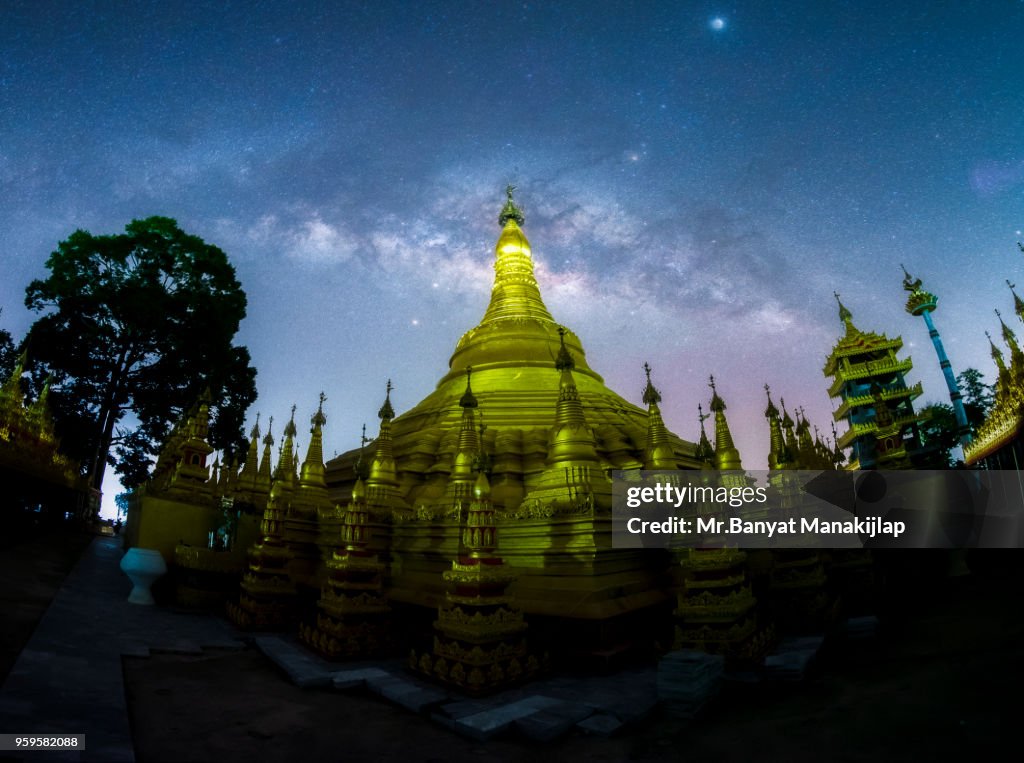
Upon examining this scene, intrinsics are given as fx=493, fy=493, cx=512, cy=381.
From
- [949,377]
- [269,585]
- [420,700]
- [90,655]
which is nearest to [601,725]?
[420,700]

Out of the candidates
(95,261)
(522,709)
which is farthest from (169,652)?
(95,261)

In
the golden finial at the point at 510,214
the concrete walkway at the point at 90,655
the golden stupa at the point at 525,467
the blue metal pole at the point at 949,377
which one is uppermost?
the golden finial at the point at 510,214

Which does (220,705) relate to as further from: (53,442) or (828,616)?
(53,442)

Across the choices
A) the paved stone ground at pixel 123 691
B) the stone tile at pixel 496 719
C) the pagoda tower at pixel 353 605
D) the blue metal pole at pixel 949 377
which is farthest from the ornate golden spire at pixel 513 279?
the blue metal pole at pixel 949 377

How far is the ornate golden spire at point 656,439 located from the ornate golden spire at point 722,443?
1.67 metres

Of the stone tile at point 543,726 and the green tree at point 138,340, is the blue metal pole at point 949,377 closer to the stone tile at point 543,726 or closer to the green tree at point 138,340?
the stone tile at point 543,726

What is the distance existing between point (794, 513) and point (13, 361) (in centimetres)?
2895

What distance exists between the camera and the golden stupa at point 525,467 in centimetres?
944

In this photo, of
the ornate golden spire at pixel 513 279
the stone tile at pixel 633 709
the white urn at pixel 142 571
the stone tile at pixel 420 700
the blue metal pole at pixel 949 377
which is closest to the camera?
the stone tile at pixel 633 709

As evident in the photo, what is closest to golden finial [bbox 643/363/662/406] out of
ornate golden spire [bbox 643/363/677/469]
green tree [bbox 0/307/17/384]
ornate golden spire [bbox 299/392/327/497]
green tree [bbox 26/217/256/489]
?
ornate golden spire [bbox 643/363/677/469]

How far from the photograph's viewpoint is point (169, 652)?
7699 millimetres

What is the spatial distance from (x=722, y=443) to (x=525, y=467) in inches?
241

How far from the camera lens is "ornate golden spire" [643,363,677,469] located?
527 inches

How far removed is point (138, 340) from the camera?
19.8 metres
